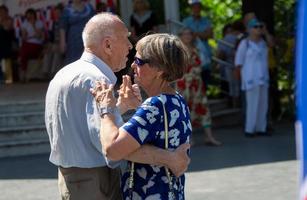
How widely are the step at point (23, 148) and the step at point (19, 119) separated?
0.53m

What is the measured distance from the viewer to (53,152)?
4.18m

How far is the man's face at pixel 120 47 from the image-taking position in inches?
162

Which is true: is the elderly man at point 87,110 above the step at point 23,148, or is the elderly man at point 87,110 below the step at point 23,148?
above

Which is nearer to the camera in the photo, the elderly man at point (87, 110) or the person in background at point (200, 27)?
the elderly man at point (87, 110)

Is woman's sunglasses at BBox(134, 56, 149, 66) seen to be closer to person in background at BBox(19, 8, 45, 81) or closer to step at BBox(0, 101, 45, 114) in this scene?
step at BBox(0, 101, 45, 114)

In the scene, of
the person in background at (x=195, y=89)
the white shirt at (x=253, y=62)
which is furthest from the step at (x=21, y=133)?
the white shirt at (x=253, y=62)

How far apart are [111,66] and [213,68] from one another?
40.1ft

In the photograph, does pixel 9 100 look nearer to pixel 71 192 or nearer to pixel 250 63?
pixel 250 63

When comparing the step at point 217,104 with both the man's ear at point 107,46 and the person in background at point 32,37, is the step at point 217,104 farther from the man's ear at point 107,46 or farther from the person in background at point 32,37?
the man's ear at point 107,46

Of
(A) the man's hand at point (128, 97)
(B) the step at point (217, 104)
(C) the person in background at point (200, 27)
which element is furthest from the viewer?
(B) the step at point (217, 104)

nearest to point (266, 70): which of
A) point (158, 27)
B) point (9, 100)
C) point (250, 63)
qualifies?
point (250, 63)

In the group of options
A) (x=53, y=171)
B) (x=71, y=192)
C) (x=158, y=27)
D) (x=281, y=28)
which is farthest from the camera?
(x=281, y=28)

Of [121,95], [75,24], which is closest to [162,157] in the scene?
[121,95]

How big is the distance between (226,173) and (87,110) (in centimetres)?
629
